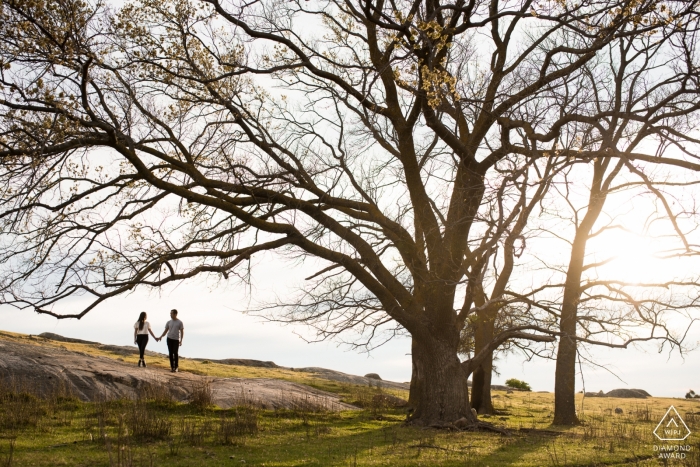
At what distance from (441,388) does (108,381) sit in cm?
948

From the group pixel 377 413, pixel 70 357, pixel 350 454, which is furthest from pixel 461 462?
pixel 70 357

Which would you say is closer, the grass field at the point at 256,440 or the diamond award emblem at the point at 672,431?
the grass field at the point at 256,440

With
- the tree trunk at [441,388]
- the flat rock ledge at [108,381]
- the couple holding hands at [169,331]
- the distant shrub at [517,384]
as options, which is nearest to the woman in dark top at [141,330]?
the couple holding hands at [169,331]

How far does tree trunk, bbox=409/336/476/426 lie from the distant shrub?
34.0m

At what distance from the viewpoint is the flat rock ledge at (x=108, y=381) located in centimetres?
1766

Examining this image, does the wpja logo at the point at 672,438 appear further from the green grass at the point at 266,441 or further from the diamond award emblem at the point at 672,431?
the green grass at the point at 266,441

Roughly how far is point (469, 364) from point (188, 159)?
9240 mm

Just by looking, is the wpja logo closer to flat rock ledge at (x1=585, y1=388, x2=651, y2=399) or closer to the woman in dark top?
the woman in dark top

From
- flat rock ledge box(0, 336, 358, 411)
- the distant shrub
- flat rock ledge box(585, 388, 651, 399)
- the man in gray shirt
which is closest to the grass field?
flat rock ledge box(0, 336, 358, 411)

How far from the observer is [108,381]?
60.5 ft

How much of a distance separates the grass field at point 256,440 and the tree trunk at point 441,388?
0.82m

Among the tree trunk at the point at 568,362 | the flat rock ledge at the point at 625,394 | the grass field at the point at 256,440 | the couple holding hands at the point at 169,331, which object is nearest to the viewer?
the grass field at the point at 256,440

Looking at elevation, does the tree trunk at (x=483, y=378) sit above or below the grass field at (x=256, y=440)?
above

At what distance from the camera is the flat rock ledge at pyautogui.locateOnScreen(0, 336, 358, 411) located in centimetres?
1766
